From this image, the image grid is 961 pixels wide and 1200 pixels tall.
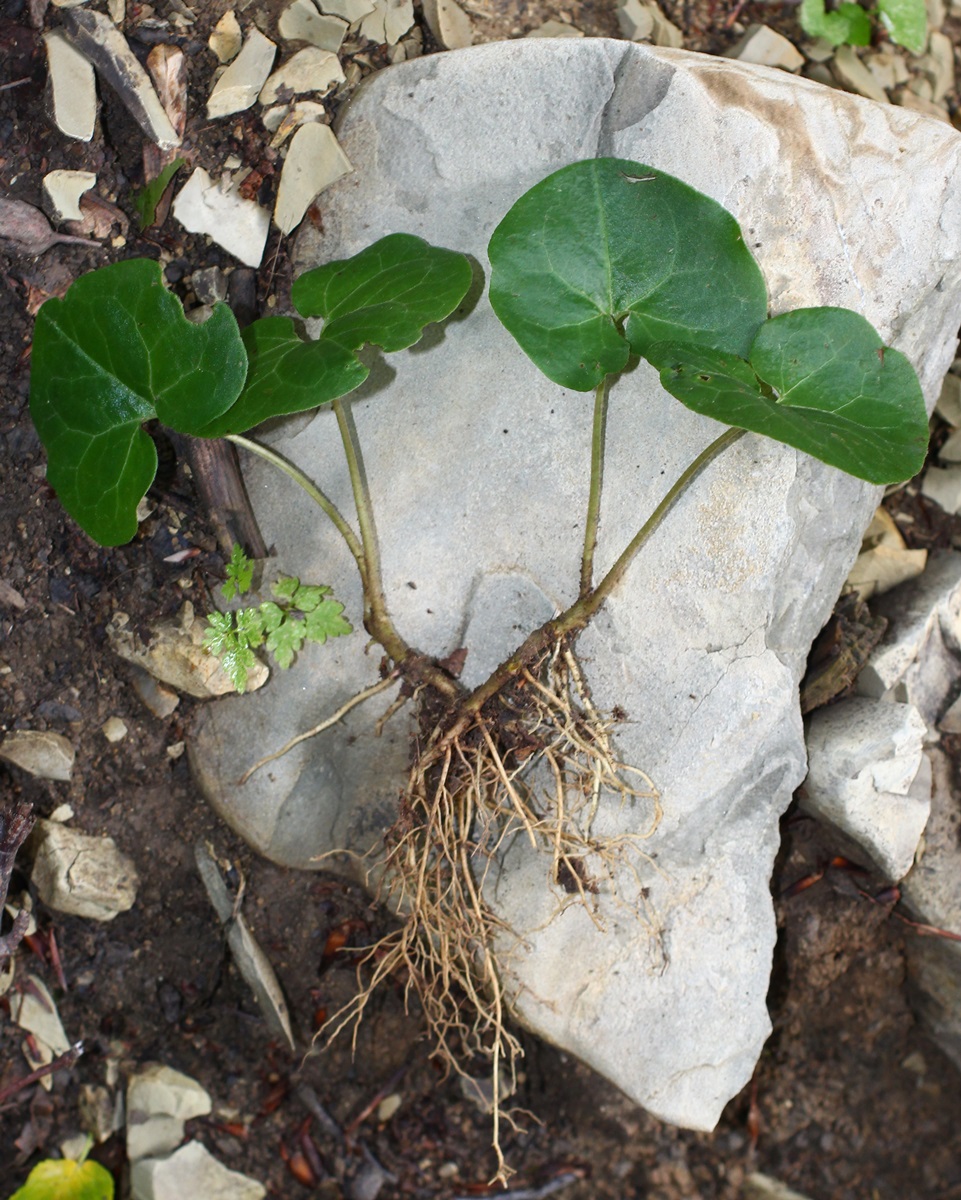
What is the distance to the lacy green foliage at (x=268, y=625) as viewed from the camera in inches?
90.6

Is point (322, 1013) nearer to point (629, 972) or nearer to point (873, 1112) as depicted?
point (629, 972)

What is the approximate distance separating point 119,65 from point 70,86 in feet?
0.39

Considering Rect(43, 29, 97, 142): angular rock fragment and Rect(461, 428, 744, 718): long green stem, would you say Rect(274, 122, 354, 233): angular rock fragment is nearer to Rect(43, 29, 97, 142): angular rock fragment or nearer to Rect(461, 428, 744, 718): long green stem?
Rect(43, 29, 97, 142): angular rock fragment

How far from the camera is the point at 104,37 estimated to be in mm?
2285

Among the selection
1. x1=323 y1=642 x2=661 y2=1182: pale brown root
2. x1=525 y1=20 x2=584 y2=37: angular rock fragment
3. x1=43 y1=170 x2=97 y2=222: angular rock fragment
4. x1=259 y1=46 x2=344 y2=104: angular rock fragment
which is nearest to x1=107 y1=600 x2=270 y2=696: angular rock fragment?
x1=43 y1=170 x2=97 y2=222: angular rock fragment

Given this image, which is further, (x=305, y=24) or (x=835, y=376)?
(x=305, y=24)

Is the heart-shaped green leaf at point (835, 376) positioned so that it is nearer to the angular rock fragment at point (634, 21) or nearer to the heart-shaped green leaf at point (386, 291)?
the heart-shaped green leaf at point (386, 291)

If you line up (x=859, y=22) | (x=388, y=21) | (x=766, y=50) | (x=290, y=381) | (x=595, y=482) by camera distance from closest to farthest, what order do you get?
(x=290, y=381) < (x=595, y=482) < (x=388, y=21) < (x=766, y=50) < (x=859, y=22)

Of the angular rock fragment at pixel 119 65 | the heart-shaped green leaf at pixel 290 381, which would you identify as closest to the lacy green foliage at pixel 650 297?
the heart-shaped green leaf at pixel 290 381

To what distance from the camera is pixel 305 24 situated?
93.6 inches

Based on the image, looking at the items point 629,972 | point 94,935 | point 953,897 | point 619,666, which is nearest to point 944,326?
point 619,666

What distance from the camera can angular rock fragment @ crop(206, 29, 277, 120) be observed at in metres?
2.34

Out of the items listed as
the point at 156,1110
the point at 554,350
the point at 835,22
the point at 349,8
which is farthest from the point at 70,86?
the point at 156,1110

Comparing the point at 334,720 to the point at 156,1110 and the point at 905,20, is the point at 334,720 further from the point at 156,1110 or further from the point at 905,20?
the point at 905,20
